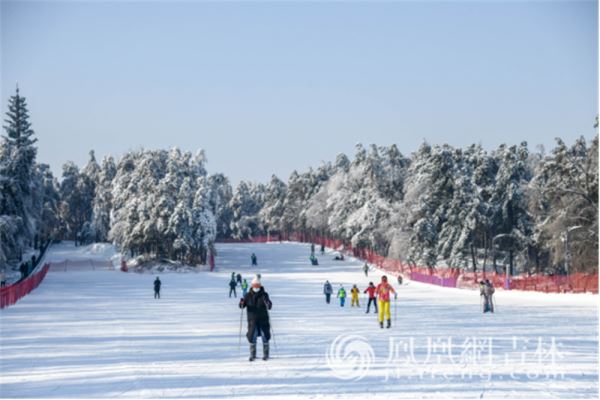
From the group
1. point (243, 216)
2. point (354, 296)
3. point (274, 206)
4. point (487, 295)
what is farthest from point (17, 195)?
point (243, 216)

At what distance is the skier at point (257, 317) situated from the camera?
44.6 feet

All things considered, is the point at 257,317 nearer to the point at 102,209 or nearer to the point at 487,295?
the point at 487,295

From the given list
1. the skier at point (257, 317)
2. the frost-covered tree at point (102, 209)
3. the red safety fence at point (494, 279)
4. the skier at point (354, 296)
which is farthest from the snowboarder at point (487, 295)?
the frost-covered tree at point (102, 209)

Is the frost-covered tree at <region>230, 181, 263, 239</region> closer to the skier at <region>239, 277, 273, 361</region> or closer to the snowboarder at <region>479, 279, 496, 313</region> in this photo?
the snowboarder at <region>479, 279, 496, 313</region>

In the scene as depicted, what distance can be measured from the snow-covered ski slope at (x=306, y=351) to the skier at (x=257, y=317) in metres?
0.41

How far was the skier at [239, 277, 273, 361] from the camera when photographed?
44.6ft

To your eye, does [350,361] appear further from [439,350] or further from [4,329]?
[4,329]

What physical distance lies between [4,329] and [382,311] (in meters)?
10.9

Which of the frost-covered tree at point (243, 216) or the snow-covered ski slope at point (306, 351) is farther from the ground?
the frost-covered tree at point (243, 216)

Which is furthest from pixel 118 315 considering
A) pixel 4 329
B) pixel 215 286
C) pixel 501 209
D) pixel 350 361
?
pixel 501 209

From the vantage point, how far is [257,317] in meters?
13.6

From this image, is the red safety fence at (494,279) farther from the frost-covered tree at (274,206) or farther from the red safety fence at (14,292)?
the frost-covered tree at (274,206)

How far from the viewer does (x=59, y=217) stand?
4439 inches

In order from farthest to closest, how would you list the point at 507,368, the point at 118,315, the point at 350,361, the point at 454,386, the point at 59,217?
the point at 59,217 < the point at 118,315 < the point at 350,361 < the point at 507,368 < the point at 454,386
